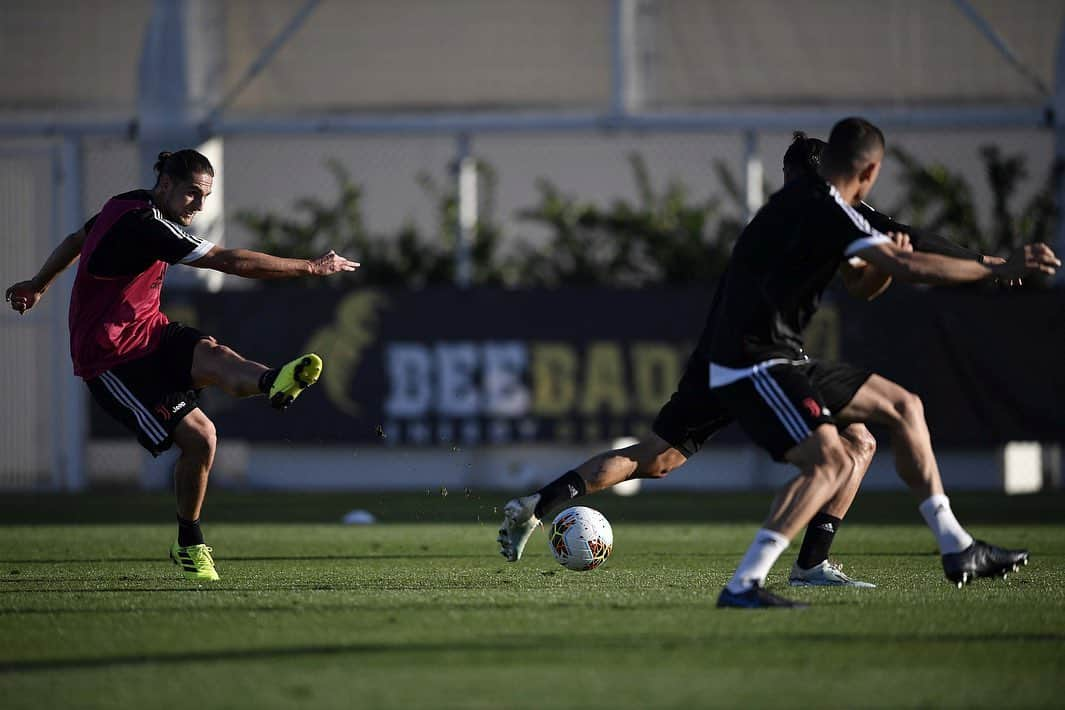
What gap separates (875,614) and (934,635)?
1.98 feet

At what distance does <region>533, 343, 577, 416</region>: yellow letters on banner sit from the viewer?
18484 mm

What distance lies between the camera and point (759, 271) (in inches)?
265

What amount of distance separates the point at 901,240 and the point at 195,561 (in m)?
3.91

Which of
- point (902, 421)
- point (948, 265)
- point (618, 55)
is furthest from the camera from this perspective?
point (618, 55)

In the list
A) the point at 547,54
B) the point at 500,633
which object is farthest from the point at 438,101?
the point at 500,633

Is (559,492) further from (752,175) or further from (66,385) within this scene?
(66,385)

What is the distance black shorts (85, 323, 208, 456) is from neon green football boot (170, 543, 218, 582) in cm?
53

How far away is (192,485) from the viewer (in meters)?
8.62

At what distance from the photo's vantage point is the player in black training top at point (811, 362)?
6609mm

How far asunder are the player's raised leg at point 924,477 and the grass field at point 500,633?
191mm

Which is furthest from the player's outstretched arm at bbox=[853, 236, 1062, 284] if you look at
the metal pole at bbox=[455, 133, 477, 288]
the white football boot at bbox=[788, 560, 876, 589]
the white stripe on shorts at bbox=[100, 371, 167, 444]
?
the metal pole at bbox=[455, 133, 477, 288]

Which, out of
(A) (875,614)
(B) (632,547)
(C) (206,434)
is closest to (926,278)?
(A) (875,614)

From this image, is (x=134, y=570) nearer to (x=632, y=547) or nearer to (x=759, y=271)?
(x=632, y=547)

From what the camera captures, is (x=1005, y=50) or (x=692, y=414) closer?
(x=692, y=414)
